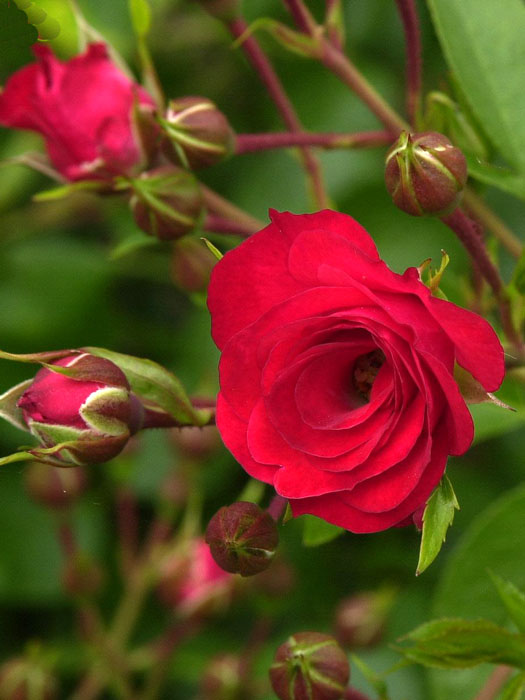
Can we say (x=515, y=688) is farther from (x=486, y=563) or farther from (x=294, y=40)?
(x=294, y=40)

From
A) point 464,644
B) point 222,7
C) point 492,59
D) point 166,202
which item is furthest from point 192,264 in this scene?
point 464,644

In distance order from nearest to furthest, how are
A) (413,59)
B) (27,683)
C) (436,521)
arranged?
(436,521) < (413,59) < (27,683)

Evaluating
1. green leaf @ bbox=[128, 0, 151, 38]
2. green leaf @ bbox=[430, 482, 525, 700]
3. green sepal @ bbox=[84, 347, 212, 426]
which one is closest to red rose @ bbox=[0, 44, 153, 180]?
green leaf @ bbox=[128, 0, 151, 38]

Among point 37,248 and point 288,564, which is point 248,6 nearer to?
point 37,248

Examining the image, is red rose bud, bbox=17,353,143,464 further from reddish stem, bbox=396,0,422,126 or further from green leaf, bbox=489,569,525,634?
reddish stem, bbox=396,0,422,126

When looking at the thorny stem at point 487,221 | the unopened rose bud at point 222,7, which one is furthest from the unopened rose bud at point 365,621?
the unopened rose bud at point 222,7
